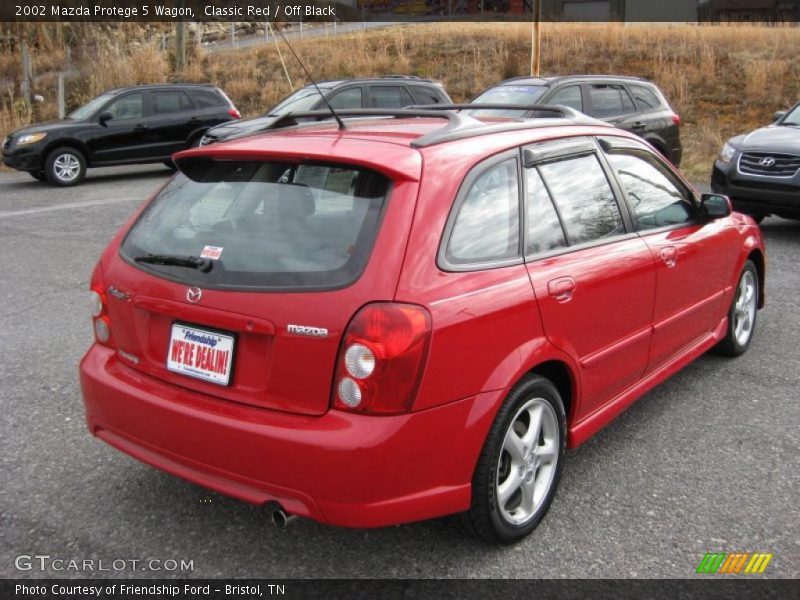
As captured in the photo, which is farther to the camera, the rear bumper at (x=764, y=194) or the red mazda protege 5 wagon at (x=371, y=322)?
the rear bumper at (x=764, y=194)

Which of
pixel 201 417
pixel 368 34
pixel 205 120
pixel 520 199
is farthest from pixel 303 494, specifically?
pixel 368 34

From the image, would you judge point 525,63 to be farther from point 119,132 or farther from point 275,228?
point 275,228

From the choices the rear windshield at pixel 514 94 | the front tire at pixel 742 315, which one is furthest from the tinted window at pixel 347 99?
the front tire at pixel 742 315

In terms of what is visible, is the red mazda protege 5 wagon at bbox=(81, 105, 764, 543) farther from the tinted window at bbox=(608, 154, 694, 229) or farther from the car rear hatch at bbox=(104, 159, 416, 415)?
the tinted window at bbox=(608, 154, 694, 229)

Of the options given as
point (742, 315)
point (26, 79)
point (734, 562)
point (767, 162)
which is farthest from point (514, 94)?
point (26, 79)

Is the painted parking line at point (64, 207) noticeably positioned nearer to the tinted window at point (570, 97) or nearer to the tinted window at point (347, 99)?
the tinted window at point (347, 99)

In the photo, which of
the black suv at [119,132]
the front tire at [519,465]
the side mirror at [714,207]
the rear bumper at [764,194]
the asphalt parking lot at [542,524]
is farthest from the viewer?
the black suv at [119,132]

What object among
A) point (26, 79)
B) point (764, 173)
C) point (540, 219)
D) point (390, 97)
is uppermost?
point (26, 79)

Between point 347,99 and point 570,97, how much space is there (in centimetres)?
429

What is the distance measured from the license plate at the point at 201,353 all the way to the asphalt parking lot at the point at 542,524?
73cm

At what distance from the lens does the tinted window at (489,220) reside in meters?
2.92

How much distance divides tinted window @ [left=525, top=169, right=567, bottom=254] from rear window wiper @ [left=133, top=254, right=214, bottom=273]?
1.25 metres

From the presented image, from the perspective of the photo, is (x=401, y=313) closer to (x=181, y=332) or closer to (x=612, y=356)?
(x=181, y=332)

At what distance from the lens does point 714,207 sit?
4.48m
